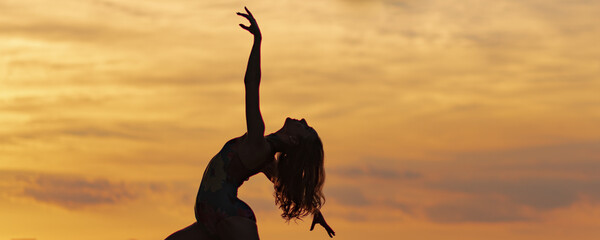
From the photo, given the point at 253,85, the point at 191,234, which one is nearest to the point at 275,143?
the point at 253,85

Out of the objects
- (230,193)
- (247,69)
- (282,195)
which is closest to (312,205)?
(282,195)

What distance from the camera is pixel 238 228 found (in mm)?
10812

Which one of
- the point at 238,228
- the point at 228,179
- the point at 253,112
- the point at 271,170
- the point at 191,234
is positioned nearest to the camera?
the point at 253,112

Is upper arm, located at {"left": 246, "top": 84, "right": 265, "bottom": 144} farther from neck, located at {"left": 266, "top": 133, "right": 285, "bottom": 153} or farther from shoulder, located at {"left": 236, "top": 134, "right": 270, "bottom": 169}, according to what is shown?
neck, located at {"left": 266, "top": 133, "right": 285, "bottom": 153}

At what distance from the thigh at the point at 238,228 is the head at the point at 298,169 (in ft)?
2.53

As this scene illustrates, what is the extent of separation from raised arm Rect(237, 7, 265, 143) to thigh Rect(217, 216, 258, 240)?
0.91 meters

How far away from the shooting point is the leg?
37.3 ft

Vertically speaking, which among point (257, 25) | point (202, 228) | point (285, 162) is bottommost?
point (202, 228)

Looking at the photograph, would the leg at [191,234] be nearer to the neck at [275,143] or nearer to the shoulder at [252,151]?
the shoulder at [252,151]

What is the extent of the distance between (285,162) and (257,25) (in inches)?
64.5

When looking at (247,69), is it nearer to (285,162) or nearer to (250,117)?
(250,117)

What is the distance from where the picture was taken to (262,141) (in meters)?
10.7

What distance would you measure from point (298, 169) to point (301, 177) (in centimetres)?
11

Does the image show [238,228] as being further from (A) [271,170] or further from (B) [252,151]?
(A) [271,170]
